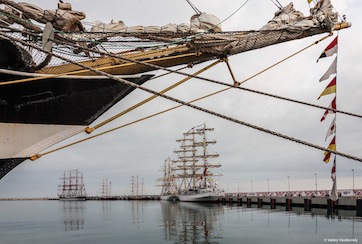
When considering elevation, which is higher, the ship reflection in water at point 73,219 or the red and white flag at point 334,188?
the red and white flag at point 334,188

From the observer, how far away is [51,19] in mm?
8258

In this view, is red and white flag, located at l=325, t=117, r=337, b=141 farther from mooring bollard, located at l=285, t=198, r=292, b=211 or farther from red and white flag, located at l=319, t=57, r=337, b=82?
mooring bollard, located at l=285, t=198, r=292, b=211

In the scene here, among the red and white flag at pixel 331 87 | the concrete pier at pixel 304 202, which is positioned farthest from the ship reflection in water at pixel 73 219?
the red and white flag at pixel 331 87

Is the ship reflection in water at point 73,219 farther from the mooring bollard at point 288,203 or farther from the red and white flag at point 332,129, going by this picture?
the red and white flag at point 332,129

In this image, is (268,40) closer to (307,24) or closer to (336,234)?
(307,24)

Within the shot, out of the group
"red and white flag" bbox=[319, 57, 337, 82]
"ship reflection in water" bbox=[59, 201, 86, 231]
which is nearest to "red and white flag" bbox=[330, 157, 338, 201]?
"red and white flag" bbox=[319, 57, 337, 82]

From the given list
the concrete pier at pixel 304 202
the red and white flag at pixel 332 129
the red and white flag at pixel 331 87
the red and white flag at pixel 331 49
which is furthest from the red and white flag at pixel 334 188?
the concrete pier at pixel 304 202

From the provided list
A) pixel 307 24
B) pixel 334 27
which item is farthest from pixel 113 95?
pixel 334 27

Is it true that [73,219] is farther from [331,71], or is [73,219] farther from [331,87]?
[331,71]

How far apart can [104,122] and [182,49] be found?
2540 mm

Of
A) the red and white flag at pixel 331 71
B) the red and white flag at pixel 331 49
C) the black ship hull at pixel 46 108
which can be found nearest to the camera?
the black ship hull at pixel 46 108

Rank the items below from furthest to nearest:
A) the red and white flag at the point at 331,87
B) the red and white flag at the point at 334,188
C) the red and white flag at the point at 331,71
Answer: the red and white flag at the point at 331,87 < the red and white flag at the point at 331,71 < the red and white flag at the point at 334,188

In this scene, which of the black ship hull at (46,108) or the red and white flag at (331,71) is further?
the red and white flag at (331,71)

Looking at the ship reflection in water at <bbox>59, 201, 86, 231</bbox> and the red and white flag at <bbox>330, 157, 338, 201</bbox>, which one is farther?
the ship reflection in water at <bbox>59, 201, 86, 231</bbox>
